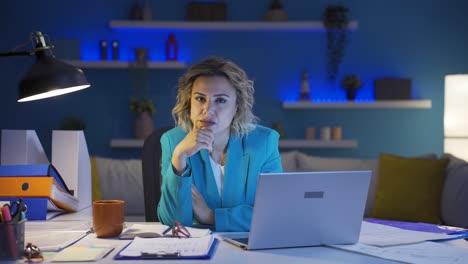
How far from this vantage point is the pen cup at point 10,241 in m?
1.32

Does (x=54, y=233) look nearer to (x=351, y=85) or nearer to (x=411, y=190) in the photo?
(x=411, y=190)

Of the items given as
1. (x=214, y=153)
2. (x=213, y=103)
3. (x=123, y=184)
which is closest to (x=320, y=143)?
(x=123, y=184)

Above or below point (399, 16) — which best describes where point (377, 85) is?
below

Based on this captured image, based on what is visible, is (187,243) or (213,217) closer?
(187,243)

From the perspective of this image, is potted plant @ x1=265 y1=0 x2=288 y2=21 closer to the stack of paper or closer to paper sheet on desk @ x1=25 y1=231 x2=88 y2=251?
the stack of paper

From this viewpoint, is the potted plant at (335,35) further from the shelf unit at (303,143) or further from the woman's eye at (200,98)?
the woman's eye at (200,98)

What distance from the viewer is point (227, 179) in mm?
2006

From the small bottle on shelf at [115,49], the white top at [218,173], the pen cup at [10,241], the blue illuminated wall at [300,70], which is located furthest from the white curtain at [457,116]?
the pen cup at [10,241]

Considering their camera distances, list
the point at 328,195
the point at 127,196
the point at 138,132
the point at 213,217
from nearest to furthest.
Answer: the point at 328,195
the point at 213,217
the point at 127,196
the point at 138,132

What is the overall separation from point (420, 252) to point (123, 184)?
2.82 metres

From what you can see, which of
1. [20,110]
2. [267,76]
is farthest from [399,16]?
[20,110]

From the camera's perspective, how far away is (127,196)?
3.98 meters

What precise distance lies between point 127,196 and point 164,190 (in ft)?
6.84

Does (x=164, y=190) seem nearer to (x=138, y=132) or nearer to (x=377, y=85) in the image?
(x=138, y=132)
